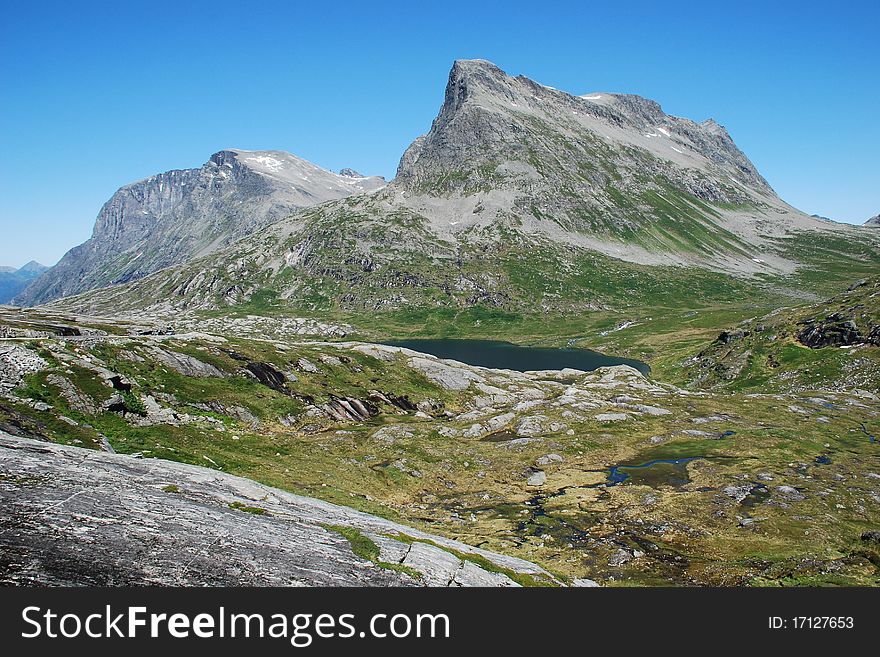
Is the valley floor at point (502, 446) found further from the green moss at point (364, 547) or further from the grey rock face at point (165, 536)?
the green moss at point (364, 547)

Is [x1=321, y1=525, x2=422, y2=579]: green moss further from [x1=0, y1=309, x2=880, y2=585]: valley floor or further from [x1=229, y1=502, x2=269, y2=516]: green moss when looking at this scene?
[x1=0, y1=309, x2=880, y2=585]: valley floor

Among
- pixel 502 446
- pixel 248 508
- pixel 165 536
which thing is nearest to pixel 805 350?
pixel 502 446

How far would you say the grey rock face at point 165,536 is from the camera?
18250 millimetres

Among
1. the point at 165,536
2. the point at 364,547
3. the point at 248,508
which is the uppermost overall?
the point at 165,536

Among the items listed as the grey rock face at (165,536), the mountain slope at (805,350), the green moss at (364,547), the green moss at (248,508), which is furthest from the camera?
the mountain slope at (805,350)

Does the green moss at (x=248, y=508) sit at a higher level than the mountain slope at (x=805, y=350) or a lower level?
lower

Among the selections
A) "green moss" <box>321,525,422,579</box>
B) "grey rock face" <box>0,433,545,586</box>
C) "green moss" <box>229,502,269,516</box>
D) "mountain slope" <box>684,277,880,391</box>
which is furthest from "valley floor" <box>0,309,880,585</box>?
"mountain slope" <box>684,277,880,391</box>

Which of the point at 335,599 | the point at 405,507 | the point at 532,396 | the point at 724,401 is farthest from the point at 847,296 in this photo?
the point at 335,599

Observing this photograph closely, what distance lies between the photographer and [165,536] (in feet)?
69.6

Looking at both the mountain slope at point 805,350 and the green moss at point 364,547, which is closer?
the green moss at point 364,547

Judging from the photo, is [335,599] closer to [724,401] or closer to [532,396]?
[532,396]

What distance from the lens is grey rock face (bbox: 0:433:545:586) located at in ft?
59.9

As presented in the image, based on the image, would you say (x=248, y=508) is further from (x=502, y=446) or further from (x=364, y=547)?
(x=502, y=446)

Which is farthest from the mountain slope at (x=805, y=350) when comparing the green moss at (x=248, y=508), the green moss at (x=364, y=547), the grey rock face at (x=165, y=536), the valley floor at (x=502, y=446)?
the green moss at (x=248, y=508)
